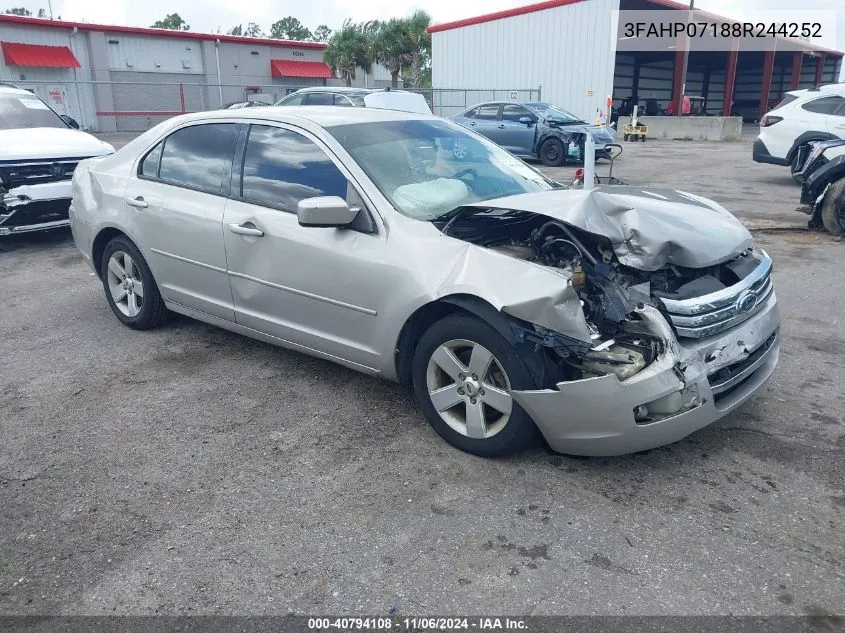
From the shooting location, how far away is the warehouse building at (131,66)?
3039 cm

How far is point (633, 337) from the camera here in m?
3.11

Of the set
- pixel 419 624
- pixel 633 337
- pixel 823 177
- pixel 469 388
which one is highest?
pixel 823 177

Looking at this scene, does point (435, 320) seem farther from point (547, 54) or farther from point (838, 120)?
point (547, 54)

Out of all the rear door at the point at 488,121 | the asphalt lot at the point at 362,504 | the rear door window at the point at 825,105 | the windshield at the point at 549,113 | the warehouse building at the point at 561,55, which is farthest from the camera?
the warehouse building at the point at 561,55

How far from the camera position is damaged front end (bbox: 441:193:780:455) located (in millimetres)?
2980

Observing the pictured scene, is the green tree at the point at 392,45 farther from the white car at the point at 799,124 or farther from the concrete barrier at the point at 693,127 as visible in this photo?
the white car at the point at 799,124

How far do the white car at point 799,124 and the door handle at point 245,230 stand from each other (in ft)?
37.0

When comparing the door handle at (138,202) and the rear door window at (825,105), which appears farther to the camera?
the rear door window at (825,105)

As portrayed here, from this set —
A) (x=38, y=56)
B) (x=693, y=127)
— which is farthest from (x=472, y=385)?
(x=38, y=56)

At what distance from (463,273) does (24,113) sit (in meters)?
8.46

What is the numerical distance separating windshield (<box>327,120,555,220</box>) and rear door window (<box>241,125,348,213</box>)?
0.18m

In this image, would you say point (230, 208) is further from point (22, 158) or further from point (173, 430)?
point (22, 158)

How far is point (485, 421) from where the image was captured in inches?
133

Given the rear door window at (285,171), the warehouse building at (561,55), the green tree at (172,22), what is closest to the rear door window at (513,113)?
the warehouse building at (561,55)
